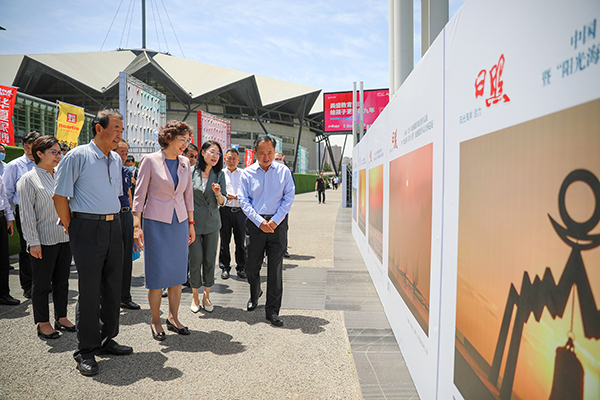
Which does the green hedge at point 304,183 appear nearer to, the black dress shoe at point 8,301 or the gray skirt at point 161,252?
the black dress shoe at point 8,301

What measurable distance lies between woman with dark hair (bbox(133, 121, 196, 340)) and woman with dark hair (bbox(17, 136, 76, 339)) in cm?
80

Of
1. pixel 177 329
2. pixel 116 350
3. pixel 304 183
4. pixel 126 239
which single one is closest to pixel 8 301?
pixel 126 239

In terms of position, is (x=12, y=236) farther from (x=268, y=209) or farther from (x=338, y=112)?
(x=338, y=112)

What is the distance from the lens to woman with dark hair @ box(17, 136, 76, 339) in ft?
11.2

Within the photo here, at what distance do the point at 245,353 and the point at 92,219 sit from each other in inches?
61.8

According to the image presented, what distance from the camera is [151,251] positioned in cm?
338

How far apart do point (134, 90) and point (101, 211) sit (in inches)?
530

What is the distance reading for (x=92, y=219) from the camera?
2848mm

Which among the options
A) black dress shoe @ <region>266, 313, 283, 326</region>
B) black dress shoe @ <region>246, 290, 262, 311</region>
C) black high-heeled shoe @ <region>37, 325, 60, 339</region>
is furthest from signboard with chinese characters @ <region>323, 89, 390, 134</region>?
black high-heeled shoe @ <region>37, 325, 60, 339</region>

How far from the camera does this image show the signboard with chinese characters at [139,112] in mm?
13894

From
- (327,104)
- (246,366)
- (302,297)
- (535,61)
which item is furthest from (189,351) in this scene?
(327,104)

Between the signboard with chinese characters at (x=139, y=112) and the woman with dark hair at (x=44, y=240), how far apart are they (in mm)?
10758

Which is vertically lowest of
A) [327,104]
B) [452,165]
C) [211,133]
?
[452,165]

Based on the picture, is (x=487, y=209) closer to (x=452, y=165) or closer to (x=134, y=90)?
(x=452, y=165)
